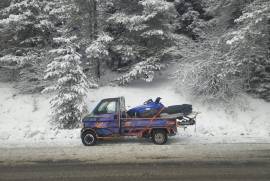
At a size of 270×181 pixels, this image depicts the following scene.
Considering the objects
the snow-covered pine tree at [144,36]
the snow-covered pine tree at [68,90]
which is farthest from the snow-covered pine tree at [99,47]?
the snow-covered pine tree at [68,90]

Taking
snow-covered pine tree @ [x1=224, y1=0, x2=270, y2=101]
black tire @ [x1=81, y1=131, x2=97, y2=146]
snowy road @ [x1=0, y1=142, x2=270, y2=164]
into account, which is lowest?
snowy road @ [x1=0, y1=142, x2=270, y2=164]

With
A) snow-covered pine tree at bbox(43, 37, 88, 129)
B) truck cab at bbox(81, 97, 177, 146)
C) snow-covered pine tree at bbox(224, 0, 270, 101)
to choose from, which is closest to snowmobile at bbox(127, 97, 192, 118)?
truck cab at bbox(81, 97, 177, 146)

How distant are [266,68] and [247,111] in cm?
343

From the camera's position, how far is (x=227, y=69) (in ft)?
62.0

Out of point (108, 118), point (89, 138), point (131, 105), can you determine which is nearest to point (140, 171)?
point (108, 118)

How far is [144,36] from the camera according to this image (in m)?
20.6

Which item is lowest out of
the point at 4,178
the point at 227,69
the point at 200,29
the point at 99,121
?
the point at 4,178

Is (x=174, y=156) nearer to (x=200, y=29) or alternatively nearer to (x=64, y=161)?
(x=64, y=161)

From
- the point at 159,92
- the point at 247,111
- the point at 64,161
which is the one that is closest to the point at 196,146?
the point at 64,161

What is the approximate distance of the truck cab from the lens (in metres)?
14.3

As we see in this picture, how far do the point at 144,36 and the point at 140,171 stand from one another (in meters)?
11.5

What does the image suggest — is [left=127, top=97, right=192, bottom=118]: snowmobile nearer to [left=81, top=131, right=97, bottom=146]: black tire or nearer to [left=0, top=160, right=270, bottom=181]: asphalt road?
[left=81, top=131, right=97, bottom=146]: black tire

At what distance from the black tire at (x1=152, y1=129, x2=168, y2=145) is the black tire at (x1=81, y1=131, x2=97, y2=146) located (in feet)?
7.40

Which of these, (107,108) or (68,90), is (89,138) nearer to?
(107,108)
